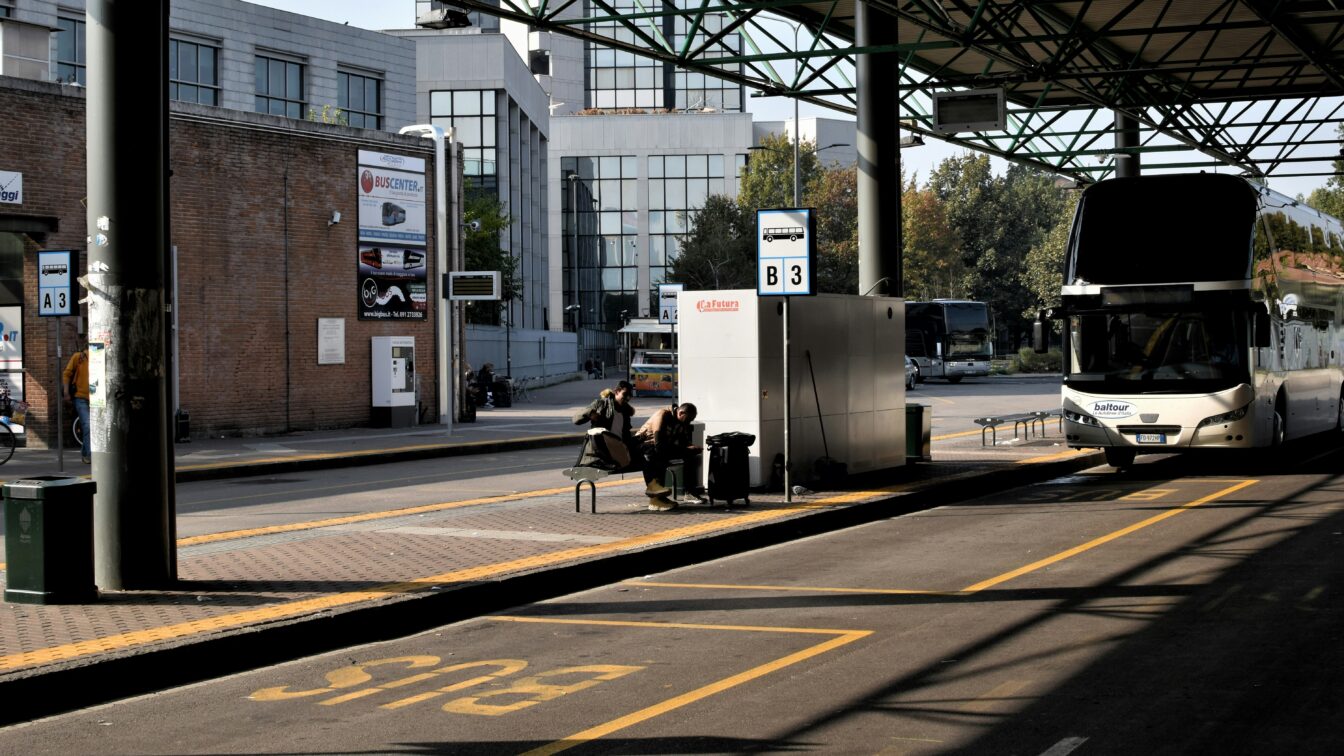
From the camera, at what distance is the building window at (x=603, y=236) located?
357 feet

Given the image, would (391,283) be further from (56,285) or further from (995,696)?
(995,696)

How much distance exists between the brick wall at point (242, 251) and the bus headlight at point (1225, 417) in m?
18.5

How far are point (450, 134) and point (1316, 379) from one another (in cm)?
1964

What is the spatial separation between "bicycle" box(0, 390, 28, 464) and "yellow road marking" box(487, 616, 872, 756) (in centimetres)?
1637

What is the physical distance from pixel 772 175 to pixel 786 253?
7233 centimetres

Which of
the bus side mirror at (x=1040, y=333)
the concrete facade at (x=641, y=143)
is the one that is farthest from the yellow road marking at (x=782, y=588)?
the concrete facade at (x=641, y=143)

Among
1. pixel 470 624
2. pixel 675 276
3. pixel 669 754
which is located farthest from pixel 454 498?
pixel 675 276

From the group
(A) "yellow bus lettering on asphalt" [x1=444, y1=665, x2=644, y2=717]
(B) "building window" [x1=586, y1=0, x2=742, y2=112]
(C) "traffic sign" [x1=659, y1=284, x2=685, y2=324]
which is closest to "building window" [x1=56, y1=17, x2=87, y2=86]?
(C) "traffic sign" [x1=659, y1=284, x2=685, y2=324]

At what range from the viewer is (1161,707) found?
7.38 meters

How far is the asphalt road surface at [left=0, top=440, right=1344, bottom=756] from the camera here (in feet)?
23.0

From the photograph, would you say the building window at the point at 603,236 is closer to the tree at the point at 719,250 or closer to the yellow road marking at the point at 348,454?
the tree at the point at 719,250

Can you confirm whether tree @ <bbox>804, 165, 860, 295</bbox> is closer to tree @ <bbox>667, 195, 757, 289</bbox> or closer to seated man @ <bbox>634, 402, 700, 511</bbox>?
tree @ <bbox>667, 195, 757, 289</bbox>

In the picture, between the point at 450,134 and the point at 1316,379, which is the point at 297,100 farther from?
the point at 1316,379

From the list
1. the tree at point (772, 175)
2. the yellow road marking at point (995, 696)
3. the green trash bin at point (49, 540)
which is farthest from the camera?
the tree at point (772, 175)
